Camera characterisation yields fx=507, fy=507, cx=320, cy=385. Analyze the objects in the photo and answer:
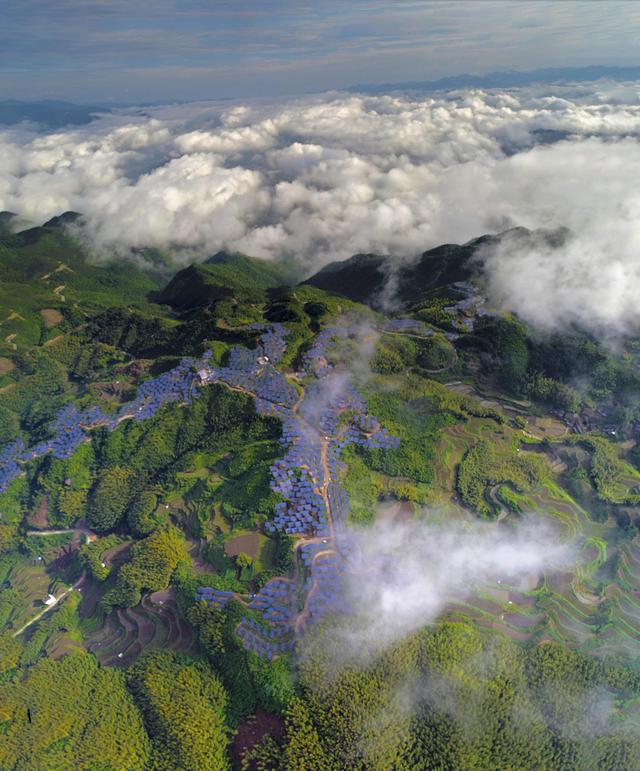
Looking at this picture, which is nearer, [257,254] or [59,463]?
[59,463]

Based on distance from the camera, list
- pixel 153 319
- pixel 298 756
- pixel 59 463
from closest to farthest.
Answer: pixel 298 756 → pixel 59 463 → pixel 153 319

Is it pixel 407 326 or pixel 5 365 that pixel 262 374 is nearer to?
pixel 407 326

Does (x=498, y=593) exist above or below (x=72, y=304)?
below

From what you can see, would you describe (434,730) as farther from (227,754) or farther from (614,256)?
(614,256)

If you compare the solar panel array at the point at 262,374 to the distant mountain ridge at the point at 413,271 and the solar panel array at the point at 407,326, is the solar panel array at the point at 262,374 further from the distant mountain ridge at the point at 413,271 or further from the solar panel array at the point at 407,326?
the distant mountain ridge at the point at 413,271

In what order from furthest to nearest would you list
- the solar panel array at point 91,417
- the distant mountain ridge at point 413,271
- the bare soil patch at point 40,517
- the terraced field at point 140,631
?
the distant mountain ridge at point 413,271, the solar panel array at point 91,417, the bare soil patch at point 40,517, the terraced field at point 140,631

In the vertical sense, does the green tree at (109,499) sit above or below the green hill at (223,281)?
below

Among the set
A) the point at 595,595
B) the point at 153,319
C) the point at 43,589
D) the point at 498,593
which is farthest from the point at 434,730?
the point at 153,319

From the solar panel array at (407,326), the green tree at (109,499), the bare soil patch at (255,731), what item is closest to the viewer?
the bare soil patch at (255,731)

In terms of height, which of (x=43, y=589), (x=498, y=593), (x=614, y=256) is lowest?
(x=43, y=589)

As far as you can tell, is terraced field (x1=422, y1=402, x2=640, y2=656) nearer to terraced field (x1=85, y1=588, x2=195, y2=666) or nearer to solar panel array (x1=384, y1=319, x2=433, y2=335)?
terraced field (x1=85, y1=588, x2=195, y2=666)

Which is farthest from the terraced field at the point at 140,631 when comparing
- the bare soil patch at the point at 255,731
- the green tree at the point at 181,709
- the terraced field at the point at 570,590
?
the terraced field at the point at 570,590
